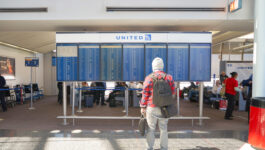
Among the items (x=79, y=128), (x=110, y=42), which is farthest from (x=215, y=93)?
(x=79, y=128)

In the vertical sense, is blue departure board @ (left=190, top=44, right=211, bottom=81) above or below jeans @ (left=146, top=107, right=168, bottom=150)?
above

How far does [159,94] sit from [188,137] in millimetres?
2035

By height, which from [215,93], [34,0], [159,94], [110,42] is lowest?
[215,93]

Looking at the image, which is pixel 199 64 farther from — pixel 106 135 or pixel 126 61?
pixel 106 135

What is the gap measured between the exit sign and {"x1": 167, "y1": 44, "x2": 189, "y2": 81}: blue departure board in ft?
4.67

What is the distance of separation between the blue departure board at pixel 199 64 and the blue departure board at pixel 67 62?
131 inches

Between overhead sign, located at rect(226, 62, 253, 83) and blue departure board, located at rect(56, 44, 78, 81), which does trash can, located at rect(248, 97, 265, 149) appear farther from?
overhead sign, located at rect(226, 62, 253, 83)

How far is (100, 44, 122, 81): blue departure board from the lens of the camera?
5.45 metres

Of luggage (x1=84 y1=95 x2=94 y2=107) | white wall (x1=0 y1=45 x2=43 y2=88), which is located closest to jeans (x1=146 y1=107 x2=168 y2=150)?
luggage (x1=84 y1=95 x2=94 y2=107)

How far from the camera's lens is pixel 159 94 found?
314cm

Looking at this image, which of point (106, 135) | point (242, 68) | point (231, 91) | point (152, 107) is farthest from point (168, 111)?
point (242, 68)

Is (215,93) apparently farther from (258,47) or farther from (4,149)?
(4,149)

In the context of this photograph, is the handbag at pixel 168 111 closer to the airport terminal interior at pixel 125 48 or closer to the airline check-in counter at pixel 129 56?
the airport terminal interior at pixel 125 48

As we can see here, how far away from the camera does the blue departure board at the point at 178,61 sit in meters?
5.41
